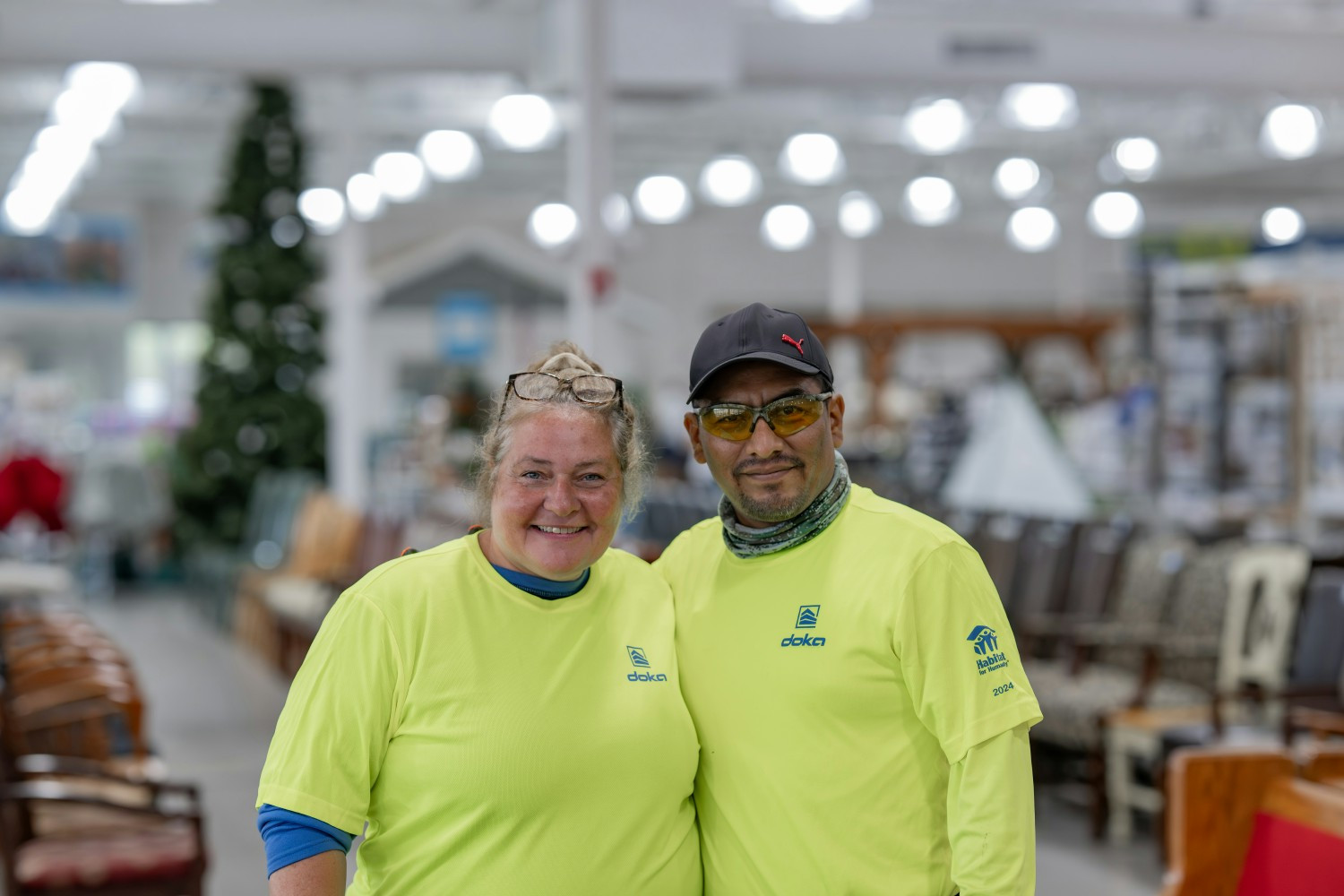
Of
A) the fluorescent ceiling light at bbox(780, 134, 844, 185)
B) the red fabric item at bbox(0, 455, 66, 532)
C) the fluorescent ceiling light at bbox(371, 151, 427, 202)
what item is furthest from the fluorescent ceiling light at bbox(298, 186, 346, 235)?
the fluorescent ceiling light at bbox(780, 134, 844, 185)

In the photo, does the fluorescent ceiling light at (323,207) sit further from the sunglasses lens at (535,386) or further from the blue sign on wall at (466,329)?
the sunglasses lens at (535,386)

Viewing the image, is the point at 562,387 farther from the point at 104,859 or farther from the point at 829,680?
the point at 104,859

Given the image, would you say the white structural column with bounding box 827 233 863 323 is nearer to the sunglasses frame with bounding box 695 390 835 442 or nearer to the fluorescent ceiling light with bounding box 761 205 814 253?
the fluorescent ceiling light with bounding box 761 205 814 253

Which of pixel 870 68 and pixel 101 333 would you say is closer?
pixel 870 68

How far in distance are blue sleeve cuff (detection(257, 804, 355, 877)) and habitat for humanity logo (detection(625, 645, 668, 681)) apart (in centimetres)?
39

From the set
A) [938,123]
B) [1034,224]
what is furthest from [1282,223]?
[938,123]

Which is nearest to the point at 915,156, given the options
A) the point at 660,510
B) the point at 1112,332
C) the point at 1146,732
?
the point at 1112,332

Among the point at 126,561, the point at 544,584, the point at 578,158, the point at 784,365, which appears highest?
the point at 578,158

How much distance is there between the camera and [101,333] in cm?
2395

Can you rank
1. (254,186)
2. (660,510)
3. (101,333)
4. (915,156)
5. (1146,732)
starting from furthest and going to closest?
1. (101,333)
2. (915,156)
3. (254,186)
4. (660,510)
5. (1146,732)

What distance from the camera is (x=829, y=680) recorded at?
6.42ft

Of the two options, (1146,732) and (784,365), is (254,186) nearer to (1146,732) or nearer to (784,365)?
(1146,732)

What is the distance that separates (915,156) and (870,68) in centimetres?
1079

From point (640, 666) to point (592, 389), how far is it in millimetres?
344
